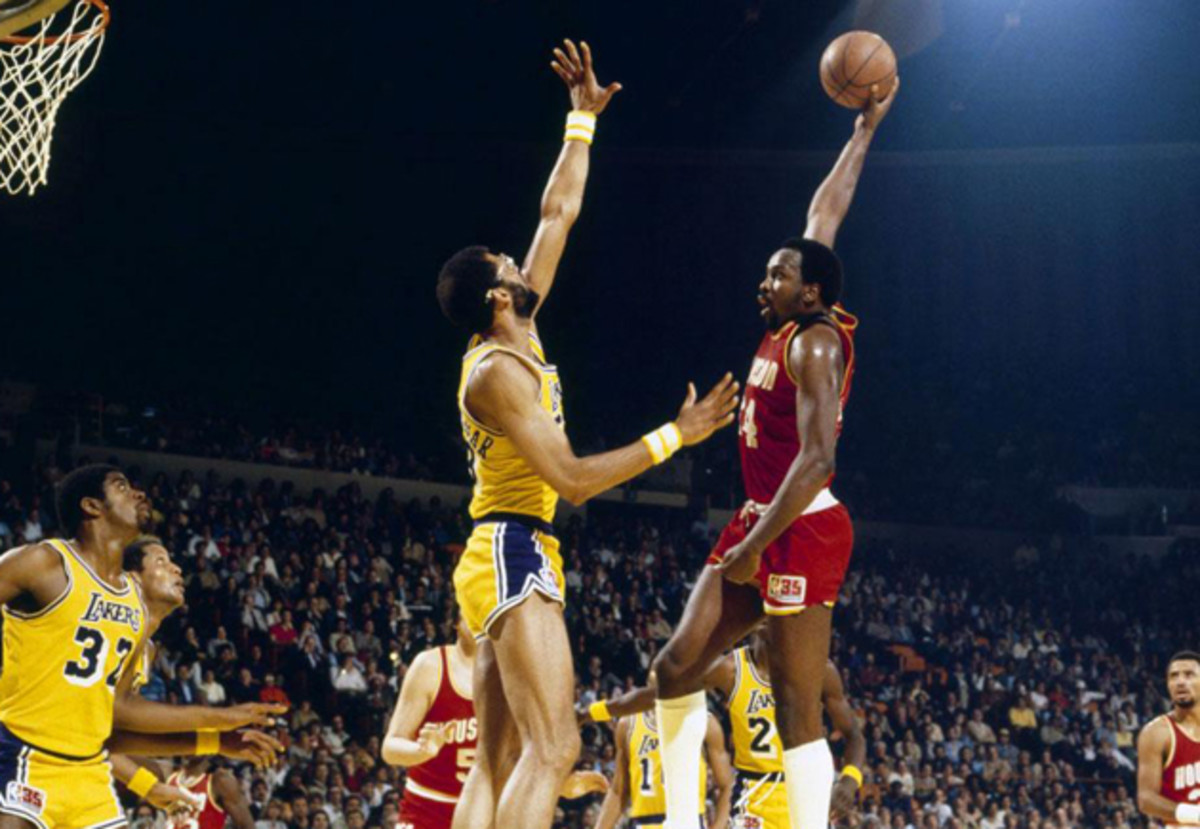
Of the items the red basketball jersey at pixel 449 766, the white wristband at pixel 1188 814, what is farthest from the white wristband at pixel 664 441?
the white wristband at pixel 1188 814

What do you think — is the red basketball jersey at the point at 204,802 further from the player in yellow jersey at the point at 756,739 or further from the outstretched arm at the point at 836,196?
the outstretched arm at the point at 836,196

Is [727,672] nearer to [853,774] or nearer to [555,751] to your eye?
[853,774]

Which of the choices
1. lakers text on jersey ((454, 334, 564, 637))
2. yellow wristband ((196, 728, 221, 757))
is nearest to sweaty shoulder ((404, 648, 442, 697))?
yellow wristband ((196, 728, 221, 757))

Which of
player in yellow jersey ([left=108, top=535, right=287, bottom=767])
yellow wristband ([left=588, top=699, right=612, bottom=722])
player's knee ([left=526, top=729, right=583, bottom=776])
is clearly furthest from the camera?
yellow wristband ([left=588, top=699, right=612, bottom=722])

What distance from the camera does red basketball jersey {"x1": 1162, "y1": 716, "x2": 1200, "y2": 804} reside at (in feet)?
25.5

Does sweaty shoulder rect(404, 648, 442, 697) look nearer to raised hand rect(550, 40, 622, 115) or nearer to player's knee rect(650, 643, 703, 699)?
player's knee rect(650, 643, 703, 699)

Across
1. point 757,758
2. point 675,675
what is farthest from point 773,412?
point 757,758

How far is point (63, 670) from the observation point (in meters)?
5.09

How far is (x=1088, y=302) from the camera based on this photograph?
2578 cm

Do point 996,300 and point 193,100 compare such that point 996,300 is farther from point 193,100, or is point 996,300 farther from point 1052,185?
point 193,100

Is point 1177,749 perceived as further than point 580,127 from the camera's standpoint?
Yes

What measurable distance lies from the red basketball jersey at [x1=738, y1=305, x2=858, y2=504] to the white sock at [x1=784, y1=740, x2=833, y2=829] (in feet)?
2.74

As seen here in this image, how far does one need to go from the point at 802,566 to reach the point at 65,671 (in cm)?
252

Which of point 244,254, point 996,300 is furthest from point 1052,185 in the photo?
point 244,254
